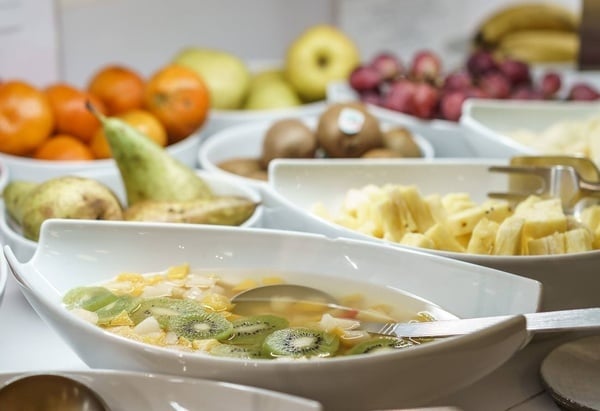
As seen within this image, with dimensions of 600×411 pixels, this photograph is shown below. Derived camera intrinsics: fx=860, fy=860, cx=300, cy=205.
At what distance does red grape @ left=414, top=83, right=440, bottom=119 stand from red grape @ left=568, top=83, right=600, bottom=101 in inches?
12.3

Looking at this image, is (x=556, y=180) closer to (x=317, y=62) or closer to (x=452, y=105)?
(x=452, y=105)

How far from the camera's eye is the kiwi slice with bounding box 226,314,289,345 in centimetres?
73

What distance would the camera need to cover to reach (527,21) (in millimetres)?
2373

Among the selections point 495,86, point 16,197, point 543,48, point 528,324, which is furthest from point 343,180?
point 543,48

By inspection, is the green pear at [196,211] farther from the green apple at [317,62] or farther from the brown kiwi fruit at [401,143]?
the green apple at [317,62]

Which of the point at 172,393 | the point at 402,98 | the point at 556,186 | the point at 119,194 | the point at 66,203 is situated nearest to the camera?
the point at 172,393

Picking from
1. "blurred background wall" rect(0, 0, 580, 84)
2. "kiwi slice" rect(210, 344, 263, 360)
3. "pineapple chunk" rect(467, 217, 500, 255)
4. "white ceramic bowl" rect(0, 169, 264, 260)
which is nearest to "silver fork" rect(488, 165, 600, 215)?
"pineapple chunk" rect(467, 217, 500, 255)

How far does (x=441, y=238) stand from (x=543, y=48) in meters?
1.54

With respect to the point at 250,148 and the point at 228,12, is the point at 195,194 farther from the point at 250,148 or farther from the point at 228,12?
the point at 228,12

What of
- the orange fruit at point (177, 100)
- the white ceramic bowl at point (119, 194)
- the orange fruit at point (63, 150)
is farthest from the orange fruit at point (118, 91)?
the white ceramic bowl at point (119, 194)

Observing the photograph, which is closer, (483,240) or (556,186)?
(483,240)

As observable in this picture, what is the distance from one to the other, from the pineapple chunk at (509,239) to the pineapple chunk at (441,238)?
0.15 ft

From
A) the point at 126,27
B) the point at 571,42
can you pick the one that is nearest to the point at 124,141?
the point at 126,27

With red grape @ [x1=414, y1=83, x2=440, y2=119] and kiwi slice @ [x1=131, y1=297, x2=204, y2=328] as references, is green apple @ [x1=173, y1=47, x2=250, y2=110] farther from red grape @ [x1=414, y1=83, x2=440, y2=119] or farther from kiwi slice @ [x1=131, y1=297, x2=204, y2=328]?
kiwi slice @ [x1=131, y1=297, x2=204, y2=328]
